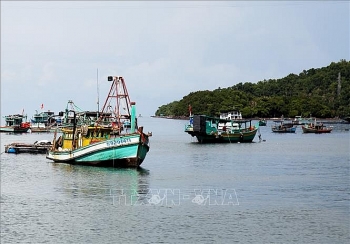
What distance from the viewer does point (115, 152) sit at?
53344 millimetres

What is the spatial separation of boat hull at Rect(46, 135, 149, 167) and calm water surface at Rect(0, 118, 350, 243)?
101 centimetres

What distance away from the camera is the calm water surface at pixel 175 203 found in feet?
96.8

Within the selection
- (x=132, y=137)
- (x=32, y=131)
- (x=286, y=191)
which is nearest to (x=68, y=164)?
(x=132, y=137)

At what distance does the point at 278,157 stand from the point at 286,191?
30.7 meters

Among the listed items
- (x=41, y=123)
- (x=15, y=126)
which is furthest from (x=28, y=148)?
Result: (x=41, y=123)

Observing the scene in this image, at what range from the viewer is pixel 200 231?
98.6ft

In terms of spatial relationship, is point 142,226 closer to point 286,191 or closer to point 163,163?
point 286,191

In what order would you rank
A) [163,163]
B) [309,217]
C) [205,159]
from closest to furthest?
[309,217]
[163,163]
[205,159]

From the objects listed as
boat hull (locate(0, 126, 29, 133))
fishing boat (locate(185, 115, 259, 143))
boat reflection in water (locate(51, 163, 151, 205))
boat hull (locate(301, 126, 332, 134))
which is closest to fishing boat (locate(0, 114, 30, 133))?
boat hull (locate(0, 126, 29, 133))

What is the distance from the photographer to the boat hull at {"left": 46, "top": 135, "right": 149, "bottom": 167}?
5234 centimetres

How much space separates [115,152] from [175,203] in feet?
56.8

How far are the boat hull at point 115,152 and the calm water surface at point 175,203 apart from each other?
101 cm

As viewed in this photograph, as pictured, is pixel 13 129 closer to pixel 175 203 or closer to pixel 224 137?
pixel 224 137

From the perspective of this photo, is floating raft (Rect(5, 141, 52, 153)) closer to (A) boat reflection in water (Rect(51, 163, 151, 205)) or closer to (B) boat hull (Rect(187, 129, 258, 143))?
(A) boat reflection in water (Rect(51, 163, 151, 205))
